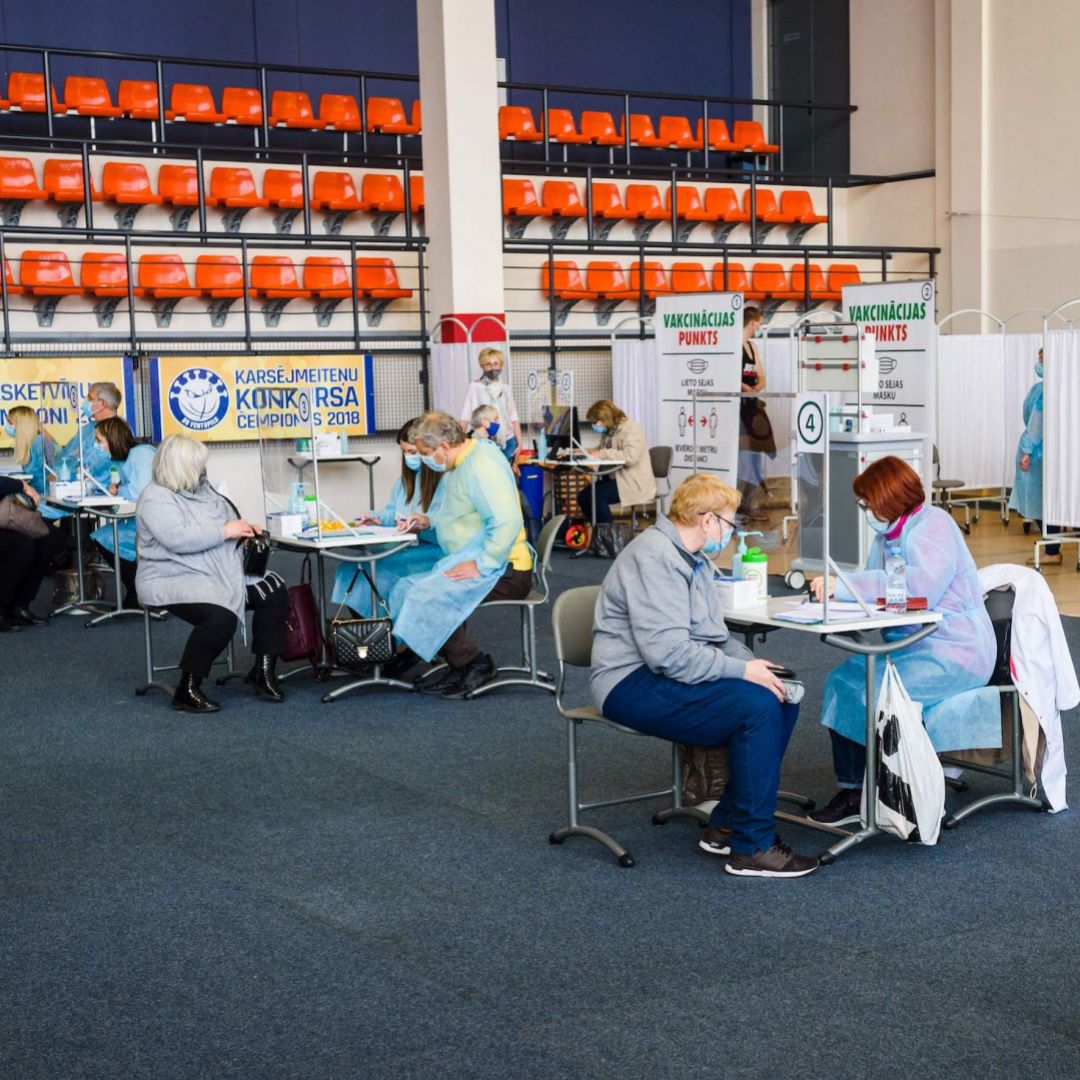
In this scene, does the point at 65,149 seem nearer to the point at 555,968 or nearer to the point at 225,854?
the point at 225,854

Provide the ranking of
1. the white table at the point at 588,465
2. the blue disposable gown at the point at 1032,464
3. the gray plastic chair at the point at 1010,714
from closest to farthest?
the gray plastic chair at the point at 1010,714 → the blue disposable gown at the point at 1032,464 → the white table at the point at 588,465

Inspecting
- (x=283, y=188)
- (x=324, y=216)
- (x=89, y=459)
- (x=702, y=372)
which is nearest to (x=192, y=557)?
(x=89, y=459)

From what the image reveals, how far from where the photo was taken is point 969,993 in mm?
3387

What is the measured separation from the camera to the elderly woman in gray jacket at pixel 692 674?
4.17m

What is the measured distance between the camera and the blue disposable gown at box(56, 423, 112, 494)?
30.2ft

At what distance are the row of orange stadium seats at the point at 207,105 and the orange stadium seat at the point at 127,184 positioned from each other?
901 mm

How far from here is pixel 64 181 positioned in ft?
42.0

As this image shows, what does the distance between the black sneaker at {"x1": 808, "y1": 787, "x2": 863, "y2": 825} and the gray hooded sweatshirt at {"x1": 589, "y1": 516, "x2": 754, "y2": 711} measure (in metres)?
0.68

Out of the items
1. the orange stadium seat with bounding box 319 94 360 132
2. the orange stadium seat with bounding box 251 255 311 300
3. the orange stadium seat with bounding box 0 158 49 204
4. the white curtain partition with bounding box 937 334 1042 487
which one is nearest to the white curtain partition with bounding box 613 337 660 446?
the white curtain partition with bounding box 937 334 1042 487

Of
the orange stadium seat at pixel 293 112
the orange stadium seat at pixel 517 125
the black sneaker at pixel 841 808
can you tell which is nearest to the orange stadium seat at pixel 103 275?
the orange stadium seat at pixel 293 112

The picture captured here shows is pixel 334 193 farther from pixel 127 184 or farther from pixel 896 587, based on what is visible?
pixel 896 587

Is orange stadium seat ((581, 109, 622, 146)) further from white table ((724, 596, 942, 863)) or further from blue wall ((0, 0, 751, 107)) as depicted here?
white table ((724, 596, 942, 863))

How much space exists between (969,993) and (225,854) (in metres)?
2.27

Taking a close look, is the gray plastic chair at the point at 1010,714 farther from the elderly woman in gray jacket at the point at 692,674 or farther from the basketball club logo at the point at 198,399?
the basketball club logo at the point at 198,399
